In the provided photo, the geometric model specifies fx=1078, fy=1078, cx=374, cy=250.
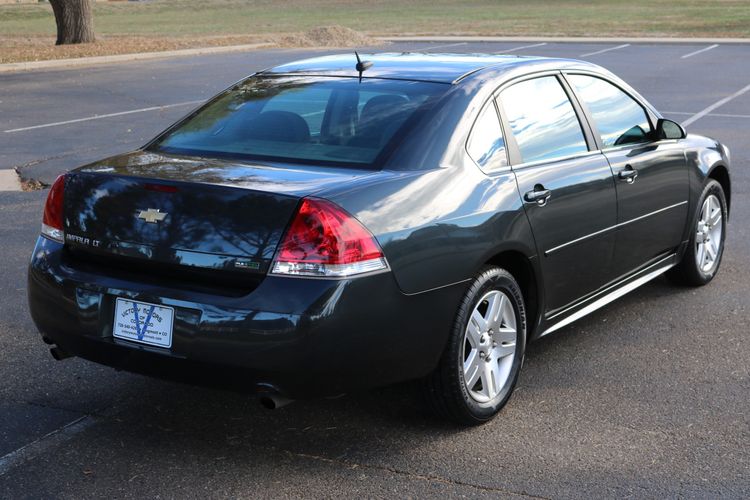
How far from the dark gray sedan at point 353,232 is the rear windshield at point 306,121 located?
13 millimetres

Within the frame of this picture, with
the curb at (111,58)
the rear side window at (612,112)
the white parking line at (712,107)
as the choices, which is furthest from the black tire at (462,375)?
the curb at (111,58)

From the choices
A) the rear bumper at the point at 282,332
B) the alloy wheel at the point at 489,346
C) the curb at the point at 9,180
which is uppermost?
the rear bumper at the point at 282,332

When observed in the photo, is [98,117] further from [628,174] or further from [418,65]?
[628,174]

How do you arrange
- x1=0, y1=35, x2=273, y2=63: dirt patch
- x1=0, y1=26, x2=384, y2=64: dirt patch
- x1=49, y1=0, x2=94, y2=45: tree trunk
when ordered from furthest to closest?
x1=49, y1=0, x2=94, y2=45: tree trunk
x1=0, y1=26, x2=384, y2=64: dirt patch
x1=0, y1=35, x2=273, y2=63: dirt patch

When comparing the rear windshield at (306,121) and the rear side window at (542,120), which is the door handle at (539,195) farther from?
the rear windshield at (306,121)

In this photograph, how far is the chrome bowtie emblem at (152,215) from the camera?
13.5 ft

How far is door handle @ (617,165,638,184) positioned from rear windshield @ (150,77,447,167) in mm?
1229

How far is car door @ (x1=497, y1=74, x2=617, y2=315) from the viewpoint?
4.90 m

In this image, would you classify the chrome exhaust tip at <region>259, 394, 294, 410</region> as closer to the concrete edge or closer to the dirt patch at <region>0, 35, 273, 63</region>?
the dirt patch at <region>0, 35, 273, 63</region>

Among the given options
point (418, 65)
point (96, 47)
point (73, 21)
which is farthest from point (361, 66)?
point (73, 21)

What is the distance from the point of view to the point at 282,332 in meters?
3.87

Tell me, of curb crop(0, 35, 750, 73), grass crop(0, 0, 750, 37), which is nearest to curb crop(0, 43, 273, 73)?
curb crop(0, 35, 750, 73)

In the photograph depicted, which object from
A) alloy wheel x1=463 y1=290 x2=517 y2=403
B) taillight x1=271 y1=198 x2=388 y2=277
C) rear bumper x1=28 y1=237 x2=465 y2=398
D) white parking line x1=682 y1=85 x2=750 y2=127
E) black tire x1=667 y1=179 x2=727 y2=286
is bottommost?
white parking line x1=682 y1=85 x2=750 y2=127

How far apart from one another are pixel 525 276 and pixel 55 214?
2.08m
